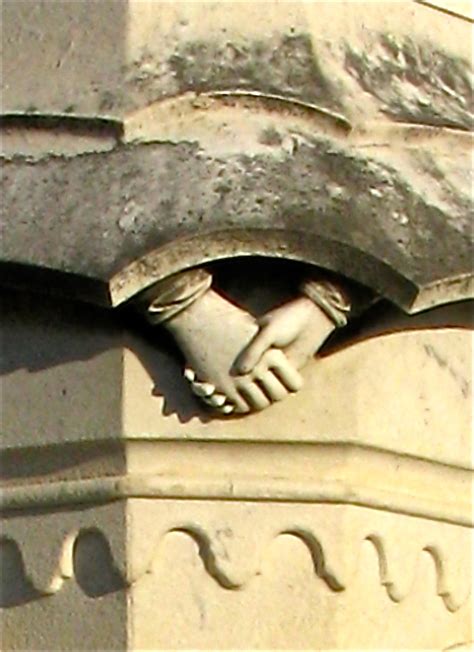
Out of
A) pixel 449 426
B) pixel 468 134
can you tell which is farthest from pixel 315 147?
pixel 449 426

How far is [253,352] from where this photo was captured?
231 centimetres

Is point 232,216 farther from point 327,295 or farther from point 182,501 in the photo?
point 182,501

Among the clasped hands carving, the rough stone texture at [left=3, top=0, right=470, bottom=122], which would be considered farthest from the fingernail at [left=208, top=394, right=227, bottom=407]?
the rough stone texture at [left=3, top=0, right=470, bottom=122]

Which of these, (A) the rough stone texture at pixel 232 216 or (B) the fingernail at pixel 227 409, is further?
(B) the fingernail at pixel 227 409

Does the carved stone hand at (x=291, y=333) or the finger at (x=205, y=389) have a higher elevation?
the carved stone hand at (x=291, y=333)

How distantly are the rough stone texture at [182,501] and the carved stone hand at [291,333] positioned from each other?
0.07 metres

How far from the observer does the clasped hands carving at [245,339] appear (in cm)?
231

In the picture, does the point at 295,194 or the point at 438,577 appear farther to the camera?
the point at 438,577

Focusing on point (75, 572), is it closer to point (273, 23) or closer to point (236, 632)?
Answer: point (236, 632)

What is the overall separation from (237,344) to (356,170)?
9.3 inches

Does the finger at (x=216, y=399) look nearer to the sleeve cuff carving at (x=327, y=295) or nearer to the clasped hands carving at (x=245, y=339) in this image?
the clasped hands carving at (x=245, y=339)

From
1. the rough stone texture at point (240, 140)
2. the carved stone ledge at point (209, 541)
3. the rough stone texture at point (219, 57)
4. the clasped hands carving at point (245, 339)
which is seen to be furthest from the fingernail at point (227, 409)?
the rough stone texture at point (219, 57)

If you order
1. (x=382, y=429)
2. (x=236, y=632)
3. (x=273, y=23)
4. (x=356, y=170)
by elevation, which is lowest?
(x=236, y=632)

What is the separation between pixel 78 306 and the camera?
2.38 meters
